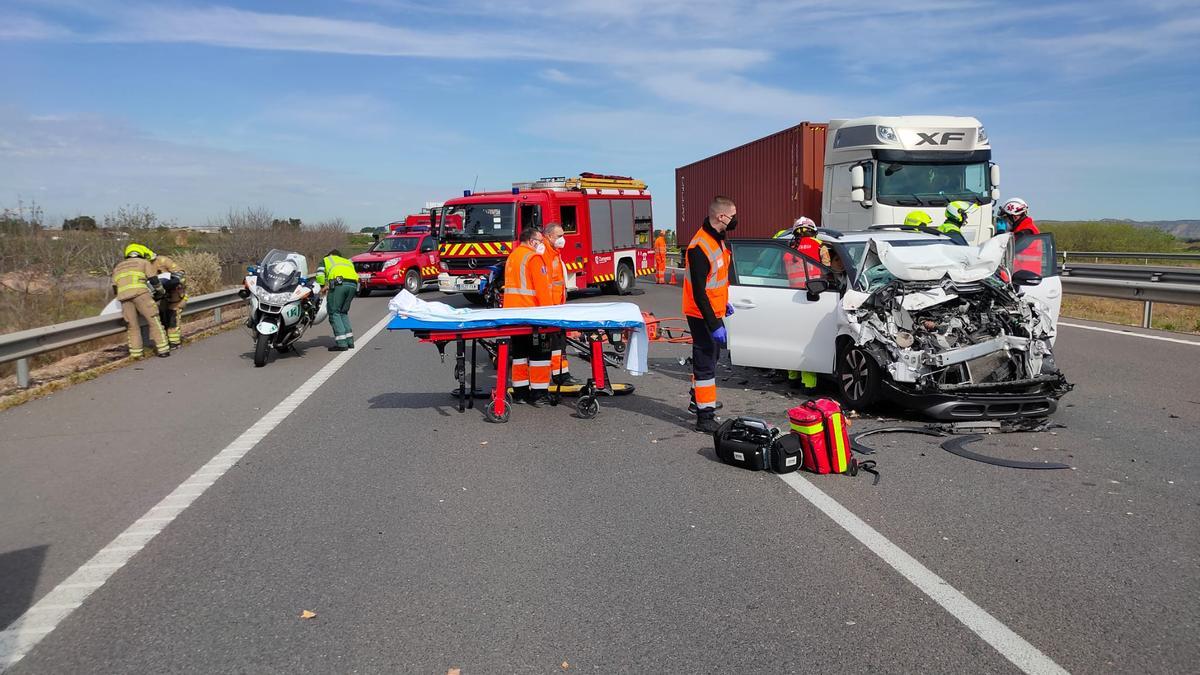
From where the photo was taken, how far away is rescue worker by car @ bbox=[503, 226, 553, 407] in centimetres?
880

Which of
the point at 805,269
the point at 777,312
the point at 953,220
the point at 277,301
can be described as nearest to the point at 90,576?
the point at 777,312

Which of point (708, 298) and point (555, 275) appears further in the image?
point (555, 275)

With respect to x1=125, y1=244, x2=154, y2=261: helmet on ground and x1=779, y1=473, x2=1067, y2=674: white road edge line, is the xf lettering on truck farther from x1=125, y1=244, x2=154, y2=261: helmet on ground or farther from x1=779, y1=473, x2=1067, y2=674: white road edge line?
x1=125, y1=244, x2=154, y2=261: helmet on ground

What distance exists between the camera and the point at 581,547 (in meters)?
4.82

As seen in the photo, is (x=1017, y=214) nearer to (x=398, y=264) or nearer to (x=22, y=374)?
(x=22, y=374)

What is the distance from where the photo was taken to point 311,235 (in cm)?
4775

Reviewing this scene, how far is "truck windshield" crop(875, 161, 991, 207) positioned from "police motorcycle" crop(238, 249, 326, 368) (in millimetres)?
9105

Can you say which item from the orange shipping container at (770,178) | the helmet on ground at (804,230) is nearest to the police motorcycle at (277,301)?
the helmet on ground at (804,230)

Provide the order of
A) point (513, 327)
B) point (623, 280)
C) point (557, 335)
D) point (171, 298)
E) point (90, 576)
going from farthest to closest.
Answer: point (623, 280) < point (171, 298) < point (557, 335) < point (513, 327) < point (90, 576)

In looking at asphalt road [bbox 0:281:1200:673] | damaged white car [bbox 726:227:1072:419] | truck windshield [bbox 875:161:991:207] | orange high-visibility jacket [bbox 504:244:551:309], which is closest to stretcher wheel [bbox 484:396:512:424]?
asphalt road [bbox 0:281:1200:673]

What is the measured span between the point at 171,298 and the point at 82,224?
10334 mm

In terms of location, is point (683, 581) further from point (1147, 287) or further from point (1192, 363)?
point (1147, 287)

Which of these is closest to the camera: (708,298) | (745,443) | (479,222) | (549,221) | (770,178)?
(745,443)

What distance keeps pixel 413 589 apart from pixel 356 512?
1367mm
